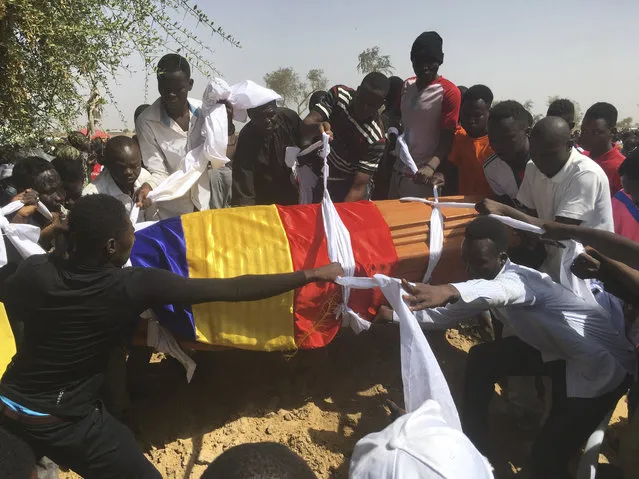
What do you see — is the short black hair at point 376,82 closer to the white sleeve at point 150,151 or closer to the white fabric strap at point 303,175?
the white fabric strap at point 303,175

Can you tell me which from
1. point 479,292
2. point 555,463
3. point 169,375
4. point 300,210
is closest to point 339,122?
point 300,210

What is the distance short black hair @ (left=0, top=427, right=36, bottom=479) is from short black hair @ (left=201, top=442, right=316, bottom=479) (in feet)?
2.99

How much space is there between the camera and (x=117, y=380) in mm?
2768

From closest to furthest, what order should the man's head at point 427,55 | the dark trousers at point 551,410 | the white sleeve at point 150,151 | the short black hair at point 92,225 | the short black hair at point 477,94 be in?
the short black hair at point 92,225
the dark trousers at point 551,410
the white sleeve at point 150,151
the man's head at point 427,55
the short black hair at point 477,94

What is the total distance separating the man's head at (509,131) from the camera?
3037mm

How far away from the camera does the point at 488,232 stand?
2506mm

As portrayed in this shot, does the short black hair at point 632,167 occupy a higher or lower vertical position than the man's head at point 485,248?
higher

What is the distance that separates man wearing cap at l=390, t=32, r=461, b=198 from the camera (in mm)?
3604

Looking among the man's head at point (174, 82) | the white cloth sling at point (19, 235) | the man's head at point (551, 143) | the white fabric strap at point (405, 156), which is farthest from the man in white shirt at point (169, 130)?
the man's head at point (551, 143)

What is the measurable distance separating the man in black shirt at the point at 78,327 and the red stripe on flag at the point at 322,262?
2.85 feet

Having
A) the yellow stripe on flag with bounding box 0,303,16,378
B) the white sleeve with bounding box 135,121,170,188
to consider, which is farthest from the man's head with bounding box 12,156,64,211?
the yellow stripe on flag with bounding box 0,303,16,378

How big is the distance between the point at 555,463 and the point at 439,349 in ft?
5.22

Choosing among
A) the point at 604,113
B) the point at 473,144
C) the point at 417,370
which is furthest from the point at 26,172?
the point at 604,113

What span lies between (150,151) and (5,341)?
1.52 metres
